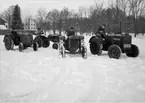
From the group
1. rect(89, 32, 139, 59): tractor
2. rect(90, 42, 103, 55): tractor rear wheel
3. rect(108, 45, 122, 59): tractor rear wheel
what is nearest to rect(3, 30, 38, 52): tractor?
rect(90, 42, 103, 55): tractor rear wheel

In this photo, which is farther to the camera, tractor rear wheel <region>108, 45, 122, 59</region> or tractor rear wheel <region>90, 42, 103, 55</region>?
tractor rear wheel <region>90, 42, 103, 55</region>

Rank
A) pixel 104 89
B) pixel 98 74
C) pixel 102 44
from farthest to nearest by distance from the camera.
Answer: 1. pixel 102 44
2. pixel 98 74
3. pixel 104 89

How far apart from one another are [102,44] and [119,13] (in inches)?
972

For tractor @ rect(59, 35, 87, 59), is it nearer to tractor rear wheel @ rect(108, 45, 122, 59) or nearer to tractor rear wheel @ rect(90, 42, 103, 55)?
tractor rear wheel @ rect(90, 42, 103, 55)

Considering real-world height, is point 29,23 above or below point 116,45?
above

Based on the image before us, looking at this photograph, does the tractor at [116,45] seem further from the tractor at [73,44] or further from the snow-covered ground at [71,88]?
the snow-covered ground at [71,88]

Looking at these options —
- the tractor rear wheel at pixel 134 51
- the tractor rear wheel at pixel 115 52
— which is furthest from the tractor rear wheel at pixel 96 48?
the tractor rear wheel at pixel 134 51

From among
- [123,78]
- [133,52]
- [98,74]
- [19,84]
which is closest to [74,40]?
[133,52]

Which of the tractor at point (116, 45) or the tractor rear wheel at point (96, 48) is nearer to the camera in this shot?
the tractor at point (116, 45)

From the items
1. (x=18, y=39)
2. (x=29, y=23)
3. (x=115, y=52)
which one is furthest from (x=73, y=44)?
(x=29, y=23)

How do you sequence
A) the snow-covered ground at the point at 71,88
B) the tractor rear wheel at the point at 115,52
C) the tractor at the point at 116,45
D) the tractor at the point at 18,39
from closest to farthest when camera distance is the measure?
the snow-covered ground at the point at 71,88 → the tractor rear wheel at the point at 115,52 → the tractor at the point at 116,45 → the tractor at the point at 18,39

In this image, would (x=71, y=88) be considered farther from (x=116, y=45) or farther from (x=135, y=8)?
(x=135, y=8)

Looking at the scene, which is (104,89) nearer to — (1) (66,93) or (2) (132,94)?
(2) (132,94)

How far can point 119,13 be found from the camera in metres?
30.3
